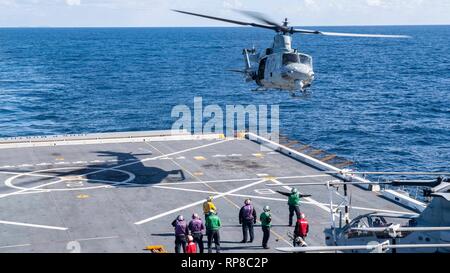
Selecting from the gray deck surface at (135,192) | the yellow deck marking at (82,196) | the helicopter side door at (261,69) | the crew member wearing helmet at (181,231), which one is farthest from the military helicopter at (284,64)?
the crew member wearing helmet at (181,231)

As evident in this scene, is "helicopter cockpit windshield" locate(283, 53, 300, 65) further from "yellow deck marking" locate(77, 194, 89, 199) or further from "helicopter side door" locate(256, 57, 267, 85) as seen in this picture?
"yellow deck marking" locate(77, 194, 89, 199)

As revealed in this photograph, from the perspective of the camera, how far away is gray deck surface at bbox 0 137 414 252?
70.7ft

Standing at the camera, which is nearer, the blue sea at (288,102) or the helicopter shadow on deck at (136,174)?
the helicopter shadow on deck at (136,174)

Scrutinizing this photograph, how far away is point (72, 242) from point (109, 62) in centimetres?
14118

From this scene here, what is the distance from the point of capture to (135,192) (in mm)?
27984

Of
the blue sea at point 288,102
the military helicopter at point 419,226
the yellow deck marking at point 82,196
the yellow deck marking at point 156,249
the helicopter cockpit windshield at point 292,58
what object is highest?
the helicopter cockpit windshield at point 292,58

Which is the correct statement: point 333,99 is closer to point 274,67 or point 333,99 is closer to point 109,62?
point 274,67

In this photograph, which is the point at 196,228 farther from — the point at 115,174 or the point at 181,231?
the point at 115,174

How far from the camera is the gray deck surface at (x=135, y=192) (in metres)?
21.5

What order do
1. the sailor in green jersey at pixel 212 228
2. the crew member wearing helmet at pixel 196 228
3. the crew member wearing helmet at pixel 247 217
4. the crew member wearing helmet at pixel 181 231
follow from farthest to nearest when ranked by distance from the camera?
the crew member wearing helmet at pixel 247 217, the sailor in green jersey at pixel 212 228, the crew member wearing helmet at pixel 196 228, the crew member wearing helmet at pixel 181 231

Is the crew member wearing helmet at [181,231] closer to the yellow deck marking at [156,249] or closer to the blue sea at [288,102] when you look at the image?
the yellow deck marking at [156,249]

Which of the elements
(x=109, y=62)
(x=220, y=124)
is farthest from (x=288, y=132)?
(x=109, y=62)

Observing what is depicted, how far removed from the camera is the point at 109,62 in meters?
158

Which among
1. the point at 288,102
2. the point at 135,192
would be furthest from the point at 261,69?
the point at 288,102
